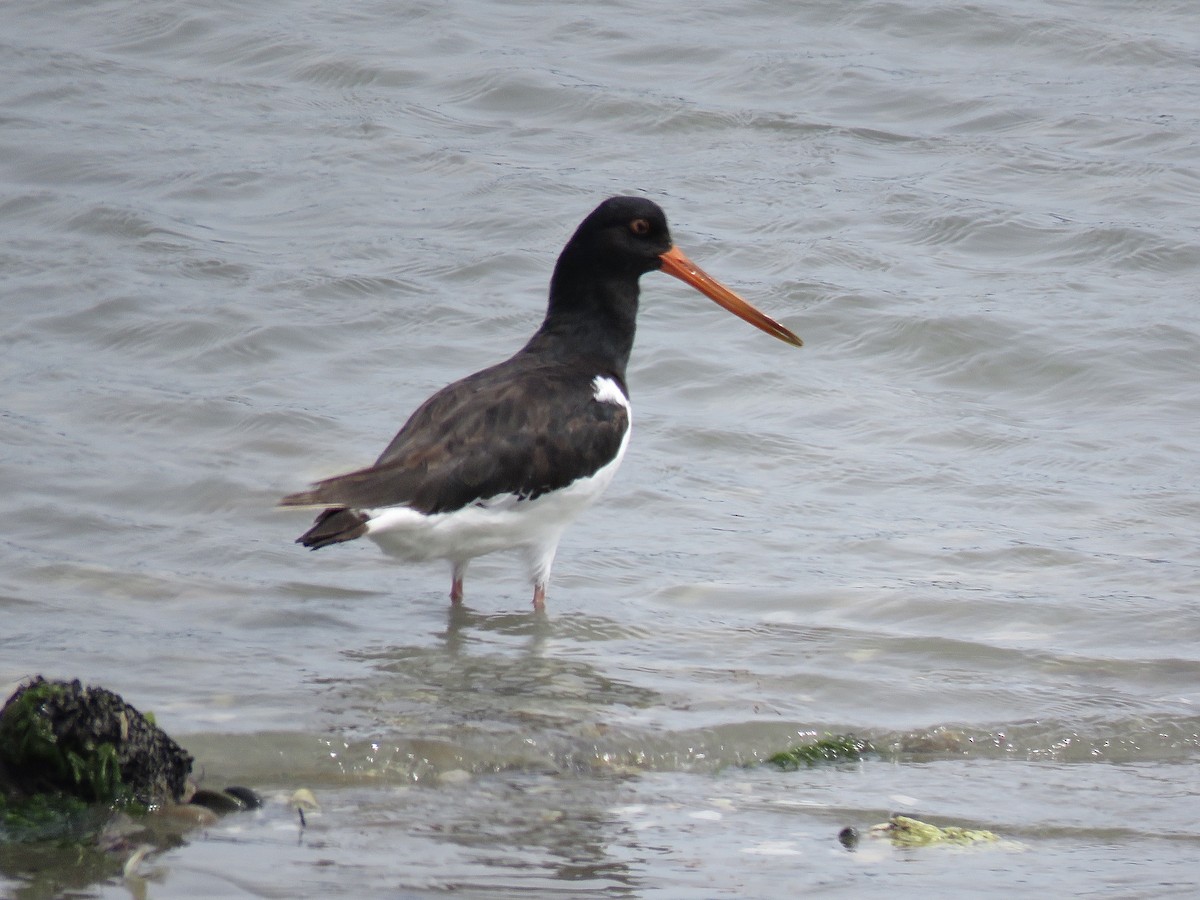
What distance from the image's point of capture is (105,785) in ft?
12.4

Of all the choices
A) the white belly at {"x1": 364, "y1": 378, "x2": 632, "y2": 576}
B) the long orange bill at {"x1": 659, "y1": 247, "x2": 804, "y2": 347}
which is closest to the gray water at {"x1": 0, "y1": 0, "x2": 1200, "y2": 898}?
the white belly at {"x1": 364, "y1": 378, "x2": 632, "y2": 576}

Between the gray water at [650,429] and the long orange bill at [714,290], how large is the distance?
784 millimetres

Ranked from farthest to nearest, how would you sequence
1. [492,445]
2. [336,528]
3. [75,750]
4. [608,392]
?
[608,392]
[492,445]
[336,528]
[75,750]

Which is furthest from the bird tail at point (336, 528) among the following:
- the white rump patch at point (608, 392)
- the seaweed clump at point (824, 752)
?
the seaweed clump at point (824, 752)

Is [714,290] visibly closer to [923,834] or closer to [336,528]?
[336,528]

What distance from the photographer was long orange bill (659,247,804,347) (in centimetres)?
669

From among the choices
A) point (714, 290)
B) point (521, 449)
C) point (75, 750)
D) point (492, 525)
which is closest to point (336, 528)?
point (492, 525)

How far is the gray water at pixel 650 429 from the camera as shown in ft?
13.8

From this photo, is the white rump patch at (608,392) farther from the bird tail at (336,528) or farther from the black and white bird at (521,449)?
the bird tail at (336,528)

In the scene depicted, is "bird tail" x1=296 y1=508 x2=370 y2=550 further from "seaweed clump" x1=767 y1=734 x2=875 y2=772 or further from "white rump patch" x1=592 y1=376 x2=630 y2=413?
"seaweed clump" x1=767 y1=734 x2=875 y2=772

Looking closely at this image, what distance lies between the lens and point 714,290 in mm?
6836

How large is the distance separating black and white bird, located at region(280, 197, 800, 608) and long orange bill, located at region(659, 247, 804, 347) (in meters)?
0.24

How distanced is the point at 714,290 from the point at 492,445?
5.10ft

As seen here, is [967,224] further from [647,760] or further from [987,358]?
[647,760]
